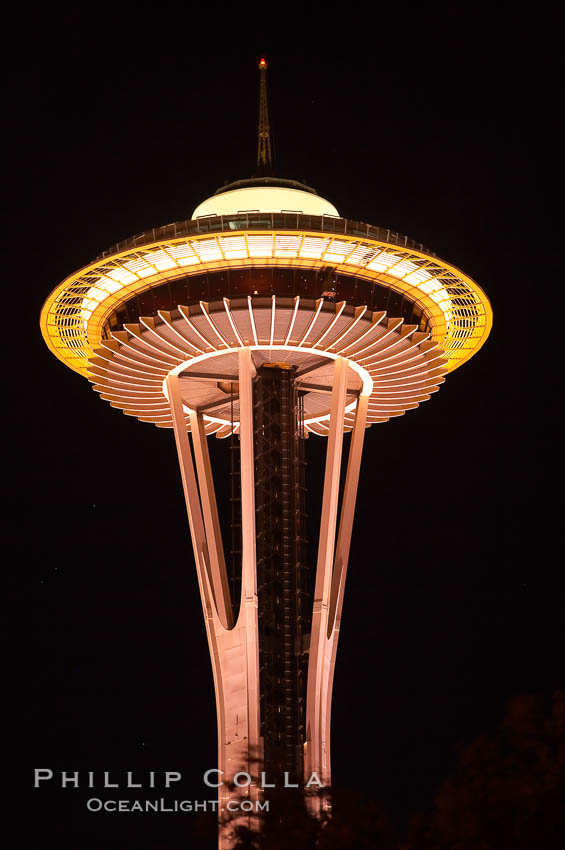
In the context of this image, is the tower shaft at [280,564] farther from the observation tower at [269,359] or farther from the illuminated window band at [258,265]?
the illuminated window band at [258,265]

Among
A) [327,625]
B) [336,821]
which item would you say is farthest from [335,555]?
[336,821]

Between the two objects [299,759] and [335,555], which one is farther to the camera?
[335,555]

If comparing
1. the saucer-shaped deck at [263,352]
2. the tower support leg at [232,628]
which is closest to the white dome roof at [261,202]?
the saucer-shaped deck at [263,352]

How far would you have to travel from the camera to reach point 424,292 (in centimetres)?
6278

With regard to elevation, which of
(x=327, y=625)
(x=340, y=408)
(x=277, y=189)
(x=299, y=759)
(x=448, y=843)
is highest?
(x=277, y=189)

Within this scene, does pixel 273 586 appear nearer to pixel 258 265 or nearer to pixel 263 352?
pixel 263 352

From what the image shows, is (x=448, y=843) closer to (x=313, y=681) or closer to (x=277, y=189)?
(x=313, y=681)

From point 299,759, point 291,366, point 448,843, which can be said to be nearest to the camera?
point 448,843

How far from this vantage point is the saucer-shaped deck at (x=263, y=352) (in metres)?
61.3

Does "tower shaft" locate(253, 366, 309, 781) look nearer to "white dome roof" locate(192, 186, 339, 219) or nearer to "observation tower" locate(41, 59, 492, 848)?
"observation tower" locate(41, 59, 492, 848)

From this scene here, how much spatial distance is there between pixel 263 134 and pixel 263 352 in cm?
1101

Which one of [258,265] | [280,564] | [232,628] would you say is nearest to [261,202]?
[258,265]

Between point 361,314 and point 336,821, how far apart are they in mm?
28988

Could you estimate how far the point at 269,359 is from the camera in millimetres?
64062
